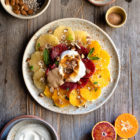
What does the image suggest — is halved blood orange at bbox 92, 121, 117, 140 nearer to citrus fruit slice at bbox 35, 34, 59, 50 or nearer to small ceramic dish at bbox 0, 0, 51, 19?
citrus fruit slice at bbox 35, 34, 59, 50

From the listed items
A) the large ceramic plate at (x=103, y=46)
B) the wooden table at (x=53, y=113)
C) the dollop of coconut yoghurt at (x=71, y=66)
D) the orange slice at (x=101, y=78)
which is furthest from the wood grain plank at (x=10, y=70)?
the orange slice at (x=101, y=78)

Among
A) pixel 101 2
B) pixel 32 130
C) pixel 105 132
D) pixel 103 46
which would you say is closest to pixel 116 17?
pixel 101 2

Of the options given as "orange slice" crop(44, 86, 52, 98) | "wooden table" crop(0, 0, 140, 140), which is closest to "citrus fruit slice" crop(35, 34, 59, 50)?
"wooden table" crop(0, 0, 140, 140)

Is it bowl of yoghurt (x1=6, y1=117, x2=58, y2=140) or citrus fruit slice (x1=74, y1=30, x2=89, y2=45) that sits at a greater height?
citrus fruit slice (x1=74, y1=30, x2=89, y2=45)

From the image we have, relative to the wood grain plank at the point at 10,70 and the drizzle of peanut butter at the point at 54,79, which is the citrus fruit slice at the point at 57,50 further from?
the wood grain plank at the point at 10,70

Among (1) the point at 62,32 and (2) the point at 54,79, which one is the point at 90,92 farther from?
(1) the point at 62,32

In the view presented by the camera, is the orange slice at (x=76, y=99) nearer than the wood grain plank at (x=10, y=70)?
Yes
